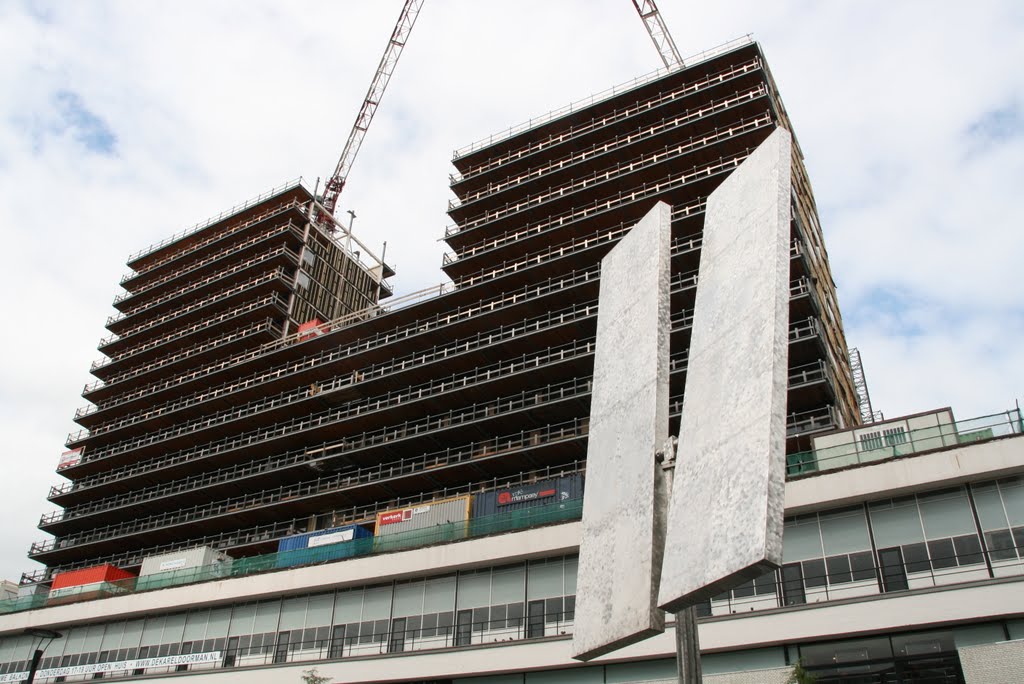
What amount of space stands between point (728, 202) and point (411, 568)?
3256cm

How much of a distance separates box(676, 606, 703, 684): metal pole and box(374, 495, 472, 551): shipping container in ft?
104

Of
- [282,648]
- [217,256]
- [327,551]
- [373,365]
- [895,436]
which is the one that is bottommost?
[282,648]

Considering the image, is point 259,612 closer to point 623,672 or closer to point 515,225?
point 623,672

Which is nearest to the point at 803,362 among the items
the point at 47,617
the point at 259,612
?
the point at 259,612

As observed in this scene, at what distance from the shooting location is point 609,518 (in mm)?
12383

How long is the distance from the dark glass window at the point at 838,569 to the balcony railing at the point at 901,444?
3.47 m

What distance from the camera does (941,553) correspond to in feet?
100.0

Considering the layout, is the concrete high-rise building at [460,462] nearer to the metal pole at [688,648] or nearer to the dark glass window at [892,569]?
the dark glass window at [892,569]

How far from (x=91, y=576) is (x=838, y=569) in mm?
57825

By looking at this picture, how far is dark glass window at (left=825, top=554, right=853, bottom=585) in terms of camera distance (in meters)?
31.8

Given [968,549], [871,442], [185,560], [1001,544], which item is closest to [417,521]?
[185,560]

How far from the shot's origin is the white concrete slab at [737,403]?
9109 millimetres

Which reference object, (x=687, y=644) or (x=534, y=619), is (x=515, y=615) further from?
(x=687, y=644)

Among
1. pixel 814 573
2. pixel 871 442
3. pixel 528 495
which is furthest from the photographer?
pixel 528 495
